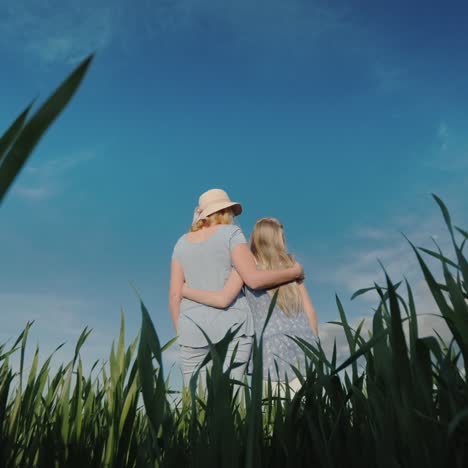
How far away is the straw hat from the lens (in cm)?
389

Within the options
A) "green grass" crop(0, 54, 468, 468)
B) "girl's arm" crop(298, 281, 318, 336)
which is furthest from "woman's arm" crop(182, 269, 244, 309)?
"green grass" crop(0, 54, 468, 468)

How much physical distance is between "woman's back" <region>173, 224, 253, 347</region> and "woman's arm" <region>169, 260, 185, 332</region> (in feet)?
0.20

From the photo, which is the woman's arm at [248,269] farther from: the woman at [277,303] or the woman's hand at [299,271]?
the woman's hand at [299,271]

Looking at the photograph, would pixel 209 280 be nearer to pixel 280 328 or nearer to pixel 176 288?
pixel 176 288

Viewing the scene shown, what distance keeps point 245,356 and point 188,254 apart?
2.55 feet

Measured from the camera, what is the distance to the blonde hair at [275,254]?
4125 millimetres

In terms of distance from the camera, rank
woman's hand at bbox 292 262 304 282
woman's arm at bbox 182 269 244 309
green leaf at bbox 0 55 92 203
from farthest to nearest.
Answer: woman's hand at bbox 292 262 304 282
woman's arm at bbox 182 269 244 309
green leaf at bbox 0 55 92 203

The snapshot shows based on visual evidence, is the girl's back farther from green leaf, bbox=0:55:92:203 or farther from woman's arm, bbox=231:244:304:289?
green leaf, bbox=0:55:92:203

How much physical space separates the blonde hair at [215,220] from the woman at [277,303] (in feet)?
1.44

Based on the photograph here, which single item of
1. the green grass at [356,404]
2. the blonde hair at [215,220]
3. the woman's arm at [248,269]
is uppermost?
the blonde hair at [215,220]

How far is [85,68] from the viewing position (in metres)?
0.32

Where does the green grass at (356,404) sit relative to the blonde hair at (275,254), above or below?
below

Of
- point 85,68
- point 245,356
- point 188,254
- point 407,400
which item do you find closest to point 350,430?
point 407,400

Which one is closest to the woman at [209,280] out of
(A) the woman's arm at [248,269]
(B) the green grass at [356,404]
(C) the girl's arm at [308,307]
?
(A) the woman's arm at [248,269]
